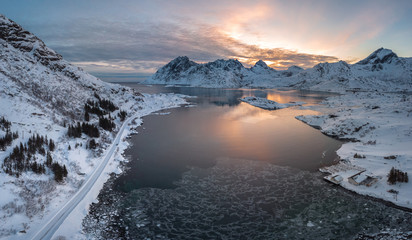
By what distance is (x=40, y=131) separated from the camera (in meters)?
18.6

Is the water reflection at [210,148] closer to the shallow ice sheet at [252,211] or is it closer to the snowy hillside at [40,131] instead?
the shallow ice sheet at [252,211]

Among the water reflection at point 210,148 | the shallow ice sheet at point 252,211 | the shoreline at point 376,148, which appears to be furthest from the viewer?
the water reflection at point 210,148

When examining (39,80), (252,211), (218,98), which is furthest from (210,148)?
(218,98)

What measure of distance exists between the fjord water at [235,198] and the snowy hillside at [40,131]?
3.04m

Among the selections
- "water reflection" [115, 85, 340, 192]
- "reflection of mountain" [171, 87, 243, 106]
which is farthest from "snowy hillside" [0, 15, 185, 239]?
"reflection of mountain" [171, 87, 243, 106]

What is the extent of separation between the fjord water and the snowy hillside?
3.04m

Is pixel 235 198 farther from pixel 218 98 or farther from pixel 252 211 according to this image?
pixel 218 98

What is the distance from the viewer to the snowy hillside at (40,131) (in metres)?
11.5

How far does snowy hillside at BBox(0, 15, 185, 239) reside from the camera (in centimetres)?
1151

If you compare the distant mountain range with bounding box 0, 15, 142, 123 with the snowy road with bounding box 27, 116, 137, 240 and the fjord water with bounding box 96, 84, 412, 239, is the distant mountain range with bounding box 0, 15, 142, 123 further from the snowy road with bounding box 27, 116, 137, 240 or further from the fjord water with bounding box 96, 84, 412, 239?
the fjord water with bounding box 96, 84, 412, 239

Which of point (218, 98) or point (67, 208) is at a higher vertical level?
point (218, 98)

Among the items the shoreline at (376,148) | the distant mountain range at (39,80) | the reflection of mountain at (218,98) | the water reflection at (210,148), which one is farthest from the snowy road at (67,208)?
the reflection of mountain at (218,98)

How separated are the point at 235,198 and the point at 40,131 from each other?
17.7m

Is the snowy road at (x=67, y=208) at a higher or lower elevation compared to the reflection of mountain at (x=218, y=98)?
lower
